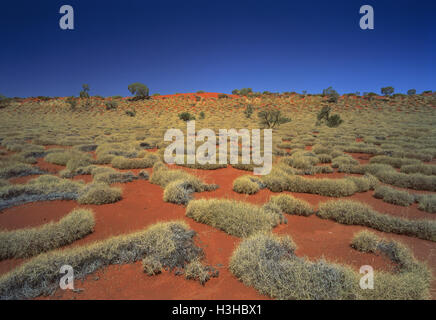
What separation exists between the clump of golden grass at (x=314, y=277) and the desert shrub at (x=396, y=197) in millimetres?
3351

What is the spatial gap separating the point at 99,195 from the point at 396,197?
29.0 ft

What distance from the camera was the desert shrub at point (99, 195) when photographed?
5934mm

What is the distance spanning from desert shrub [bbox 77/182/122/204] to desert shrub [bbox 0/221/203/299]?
2.57 metres

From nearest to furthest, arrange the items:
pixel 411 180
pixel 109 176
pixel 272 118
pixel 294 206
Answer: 1. pixel 294 206
2. pixel 411 180
3. pixel 109 176
4. pixel 272 118

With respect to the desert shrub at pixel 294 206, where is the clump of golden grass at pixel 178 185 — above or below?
above

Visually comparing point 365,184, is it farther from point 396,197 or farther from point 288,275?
point 288,275

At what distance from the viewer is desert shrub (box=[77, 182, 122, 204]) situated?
5.93 metres

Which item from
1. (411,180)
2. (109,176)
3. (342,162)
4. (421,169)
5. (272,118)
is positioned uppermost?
(272,118)

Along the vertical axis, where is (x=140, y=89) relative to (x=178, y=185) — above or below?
above

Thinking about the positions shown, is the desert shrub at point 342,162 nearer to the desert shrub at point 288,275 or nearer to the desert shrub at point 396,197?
the desert shrub at point 396,197

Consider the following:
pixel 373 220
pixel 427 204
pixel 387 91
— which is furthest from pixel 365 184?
pixel 387 91

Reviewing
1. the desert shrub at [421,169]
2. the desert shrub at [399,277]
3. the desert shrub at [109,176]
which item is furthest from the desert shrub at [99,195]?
the desert shrub at [421,169]

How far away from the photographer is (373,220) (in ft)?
16.3
